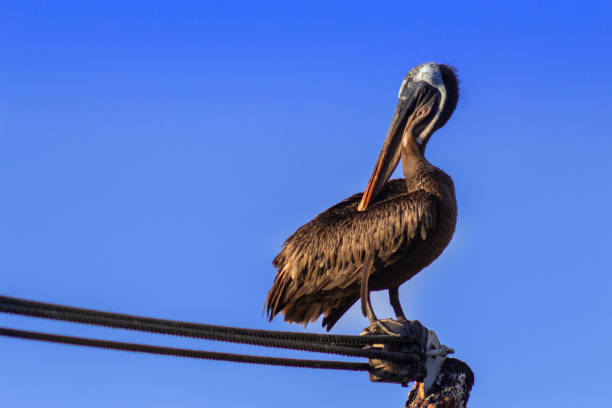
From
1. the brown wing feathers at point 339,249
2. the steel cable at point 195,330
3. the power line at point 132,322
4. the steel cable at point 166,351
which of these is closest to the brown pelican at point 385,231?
the brown wing feathers at point 339,249

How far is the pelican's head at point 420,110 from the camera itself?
10210mm

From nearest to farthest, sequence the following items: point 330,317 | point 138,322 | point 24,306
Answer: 1. point 24,306
2. point 138,322
3. point 330,317

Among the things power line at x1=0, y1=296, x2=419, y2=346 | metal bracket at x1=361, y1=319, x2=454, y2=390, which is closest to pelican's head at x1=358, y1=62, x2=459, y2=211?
metal bracket at x1=361, y1=319, x2=454, y2=390

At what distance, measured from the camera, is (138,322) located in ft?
16.9

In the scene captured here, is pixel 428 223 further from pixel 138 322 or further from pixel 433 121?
pixel 138 322

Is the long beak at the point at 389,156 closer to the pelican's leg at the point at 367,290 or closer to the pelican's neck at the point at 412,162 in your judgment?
the pelican's neck at the point at 412,162

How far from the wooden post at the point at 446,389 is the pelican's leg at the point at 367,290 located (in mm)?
643

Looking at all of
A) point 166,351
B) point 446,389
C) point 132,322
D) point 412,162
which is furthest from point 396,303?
point 132,322

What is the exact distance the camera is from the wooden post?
7277 millimetres

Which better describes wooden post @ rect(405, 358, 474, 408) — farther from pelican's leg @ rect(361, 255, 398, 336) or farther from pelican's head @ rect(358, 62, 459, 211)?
pelican's head @ rect(358, 62, 459, 211)

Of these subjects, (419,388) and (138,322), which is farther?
(419,388)

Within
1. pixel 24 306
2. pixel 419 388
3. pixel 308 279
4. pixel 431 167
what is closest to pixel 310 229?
pixel 308 279

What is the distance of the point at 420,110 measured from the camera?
34.0 ft

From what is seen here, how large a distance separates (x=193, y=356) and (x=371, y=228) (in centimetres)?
418
